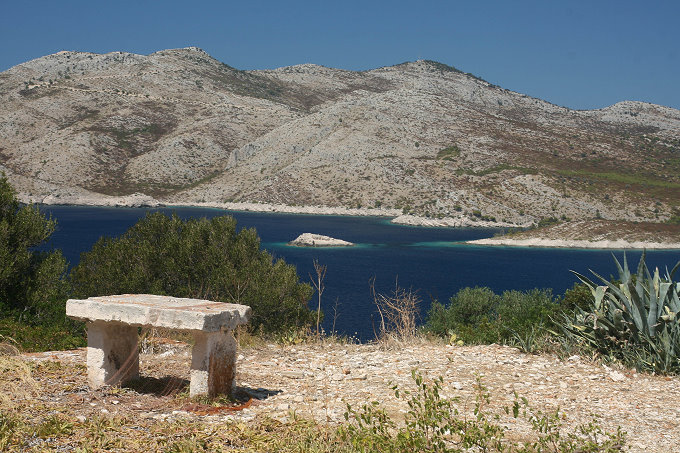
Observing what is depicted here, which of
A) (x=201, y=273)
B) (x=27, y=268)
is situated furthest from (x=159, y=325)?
(x=201, y=273)

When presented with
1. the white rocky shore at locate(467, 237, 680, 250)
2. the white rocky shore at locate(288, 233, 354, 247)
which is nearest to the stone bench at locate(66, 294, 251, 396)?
the white rocky shore at locate(288, 233, 354, 247)

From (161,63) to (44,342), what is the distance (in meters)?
157

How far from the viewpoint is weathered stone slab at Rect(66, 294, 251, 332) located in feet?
20.4

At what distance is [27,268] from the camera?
46.6 ft

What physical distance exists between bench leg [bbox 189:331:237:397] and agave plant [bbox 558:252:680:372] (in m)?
4.98

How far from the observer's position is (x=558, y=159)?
101 metres

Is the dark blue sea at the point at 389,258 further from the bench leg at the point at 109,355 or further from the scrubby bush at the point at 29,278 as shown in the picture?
the bench leg at the point at 109,355

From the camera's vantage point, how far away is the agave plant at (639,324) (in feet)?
26.5

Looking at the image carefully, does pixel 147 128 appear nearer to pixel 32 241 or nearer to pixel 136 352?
pixel 32 241

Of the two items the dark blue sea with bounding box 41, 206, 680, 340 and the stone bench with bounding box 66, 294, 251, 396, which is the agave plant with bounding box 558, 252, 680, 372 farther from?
the dark blue sea with bounding box 41, 206, 680, 340

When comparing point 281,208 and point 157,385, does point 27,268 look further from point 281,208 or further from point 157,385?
point 281,208

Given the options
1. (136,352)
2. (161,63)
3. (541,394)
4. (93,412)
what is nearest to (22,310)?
(136,352)

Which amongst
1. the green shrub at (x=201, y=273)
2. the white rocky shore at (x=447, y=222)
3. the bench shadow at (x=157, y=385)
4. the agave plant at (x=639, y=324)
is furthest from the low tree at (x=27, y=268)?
the white rocky shore at (x=447, y=222)

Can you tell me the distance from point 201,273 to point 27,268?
17.4 ft
